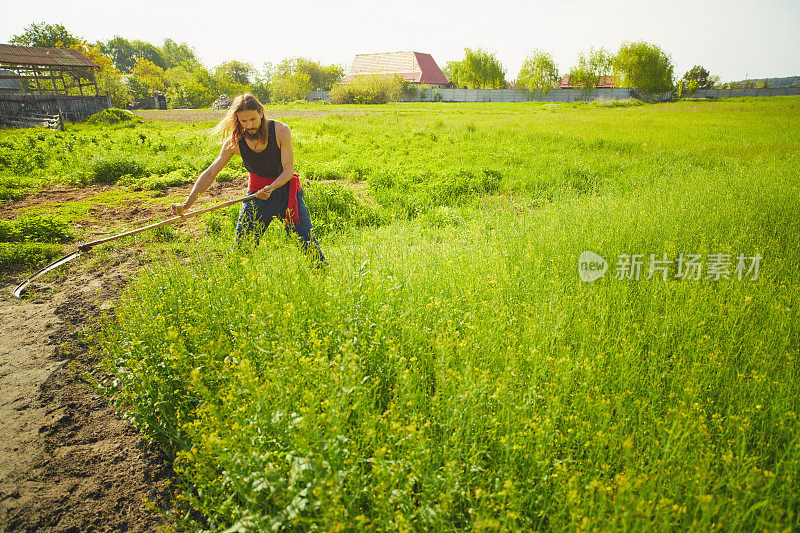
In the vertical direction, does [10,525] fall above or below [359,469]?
below

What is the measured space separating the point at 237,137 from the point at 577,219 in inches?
180

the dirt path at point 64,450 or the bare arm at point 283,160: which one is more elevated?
the bare arm at point 283,160

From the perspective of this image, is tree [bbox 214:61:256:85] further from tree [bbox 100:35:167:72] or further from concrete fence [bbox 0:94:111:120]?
tree [bbox 100:35:167:72]

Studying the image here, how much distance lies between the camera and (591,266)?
4621 mm

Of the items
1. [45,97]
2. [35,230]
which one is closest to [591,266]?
[35,230]

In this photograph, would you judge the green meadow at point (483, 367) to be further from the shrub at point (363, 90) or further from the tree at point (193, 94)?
the tree at point (193, 94)

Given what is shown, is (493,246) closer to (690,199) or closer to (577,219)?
(577,219)

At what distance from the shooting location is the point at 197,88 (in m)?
42.8

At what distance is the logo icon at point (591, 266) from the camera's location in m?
4.42

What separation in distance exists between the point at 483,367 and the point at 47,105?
32674 millimetres

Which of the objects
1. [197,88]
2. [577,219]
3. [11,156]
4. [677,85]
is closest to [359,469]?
[577,219]

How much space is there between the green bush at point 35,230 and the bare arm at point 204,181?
3.42 meters

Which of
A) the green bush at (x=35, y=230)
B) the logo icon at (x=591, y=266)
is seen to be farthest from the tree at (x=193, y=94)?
the logo icon at (x=591, y=266)

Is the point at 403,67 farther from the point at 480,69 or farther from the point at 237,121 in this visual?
the point at 237,121
